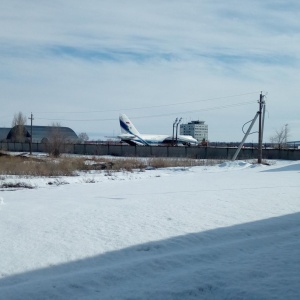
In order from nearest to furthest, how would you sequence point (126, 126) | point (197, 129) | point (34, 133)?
point (126, 126)
point (34, 133)
point (197, 129)

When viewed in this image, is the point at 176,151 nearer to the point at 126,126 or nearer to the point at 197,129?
the point at 126,126

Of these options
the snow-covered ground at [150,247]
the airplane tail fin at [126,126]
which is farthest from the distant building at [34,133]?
the snow-covered ground at [150,247]

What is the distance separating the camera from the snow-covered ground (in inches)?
239

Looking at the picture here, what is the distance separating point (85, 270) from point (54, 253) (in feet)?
4.16

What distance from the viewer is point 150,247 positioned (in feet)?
28.9

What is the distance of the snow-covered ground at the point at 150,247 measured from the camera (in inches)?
239

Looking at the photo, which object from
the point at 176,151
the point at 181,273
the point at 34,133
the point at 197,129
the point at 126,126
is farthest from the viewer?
the point at 197,129

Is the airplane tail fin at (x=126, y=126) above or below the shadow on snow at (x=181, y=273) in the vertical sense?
above

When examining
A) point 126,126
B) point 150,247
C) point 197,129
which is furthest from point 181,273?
point 197,129

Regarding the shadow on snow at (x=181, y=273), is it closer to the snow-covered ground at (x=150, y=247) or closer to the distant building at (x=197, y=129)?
the snow-covered ground at (x=150, y=247)

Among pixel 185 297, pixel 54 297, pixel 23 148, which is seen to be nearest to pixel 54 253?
pixel 54 297

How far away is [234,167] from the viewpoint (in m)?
35.9

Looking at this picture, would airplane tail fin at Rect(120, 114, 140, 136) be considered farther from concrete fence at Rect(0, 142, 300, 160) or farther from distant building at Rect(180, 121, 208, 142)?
distant building at Rect(180, 121, 208, 142)

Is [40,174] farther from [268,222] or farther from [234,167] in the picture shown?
[268,222]
